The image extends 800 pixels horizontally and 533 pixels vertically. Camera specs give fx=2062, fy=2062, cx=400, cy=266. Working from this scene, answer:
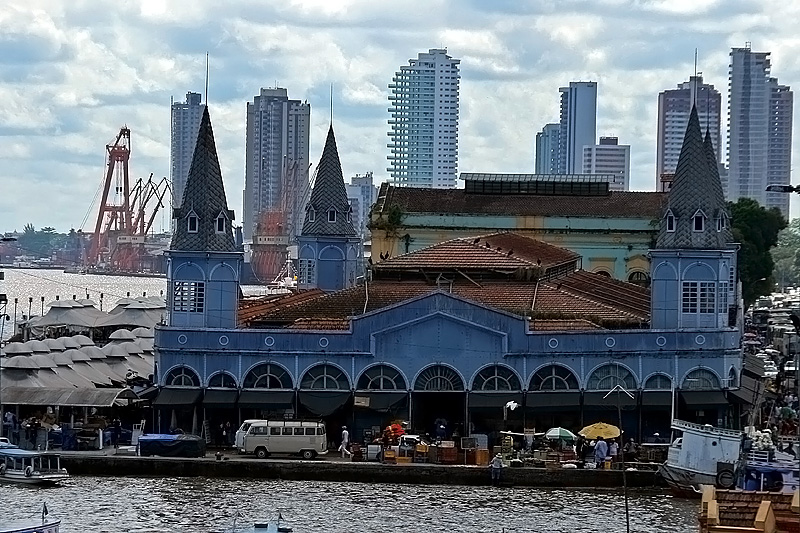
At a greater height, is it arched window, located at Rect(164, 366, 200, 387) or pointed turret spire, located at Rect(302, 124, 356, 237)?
pointed turret spire, located at Rect(302, 124, 356, 237)

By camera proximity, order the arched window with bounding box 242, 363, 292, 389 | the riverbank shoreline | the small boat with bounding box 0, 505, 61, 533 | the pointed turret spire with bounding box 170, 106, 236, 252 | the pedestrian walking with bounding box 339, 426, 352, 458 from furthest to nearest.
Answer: the pointed turret spire with bounding box 170, 106, 236, 252 < the arched window with bounding box 242, 363, 292, 389 < the pedestrian walking with bounding box 339, 426, 352, 458 < the riverbank shoreline < the small boat with bounding box 0, 505, 61, 533

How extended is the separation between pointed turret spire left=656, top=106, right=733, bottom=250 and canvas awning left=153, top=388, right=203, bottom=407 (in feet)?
46.9

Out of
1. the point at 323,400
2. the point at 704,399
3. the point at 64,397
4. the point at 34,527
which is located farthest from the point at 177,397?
the point at 34,527

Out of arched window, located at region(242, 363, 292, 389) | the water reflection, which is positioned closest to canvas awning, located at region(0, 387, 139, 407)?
arched window, located at region(242, 363, 292, 389)

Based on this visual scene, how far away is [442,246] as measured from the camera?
68.2m

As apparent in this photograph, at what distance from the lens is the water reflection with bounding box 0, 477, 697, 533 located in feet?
151

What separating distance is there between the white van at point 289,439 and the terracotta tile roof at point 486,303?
17.9 feet

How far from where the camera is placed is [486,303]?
61.1 m

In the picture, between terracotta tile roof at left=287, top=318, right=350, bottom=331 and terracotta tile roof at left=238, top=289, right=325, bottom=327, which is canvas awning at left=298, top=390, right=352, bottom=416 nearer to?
terracotta tile roof at left=287, top=318, right=350, bottom=331

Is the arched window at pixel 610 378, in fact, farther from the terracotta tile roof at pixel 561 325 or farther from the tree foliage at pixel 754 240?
the tree foliage at pixel 754 240

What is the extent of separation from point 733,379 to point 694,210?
16.6 feet

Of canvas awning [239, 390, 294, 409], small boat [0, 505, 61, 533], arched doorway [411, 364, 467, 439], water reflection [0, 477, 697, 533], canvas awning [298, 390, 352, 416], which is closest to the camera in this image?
small boat [0, 505, 61, 533]

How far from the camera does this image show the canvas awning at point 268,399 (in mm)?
57656

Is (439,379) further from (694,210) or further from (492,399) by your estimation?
(694,210)
